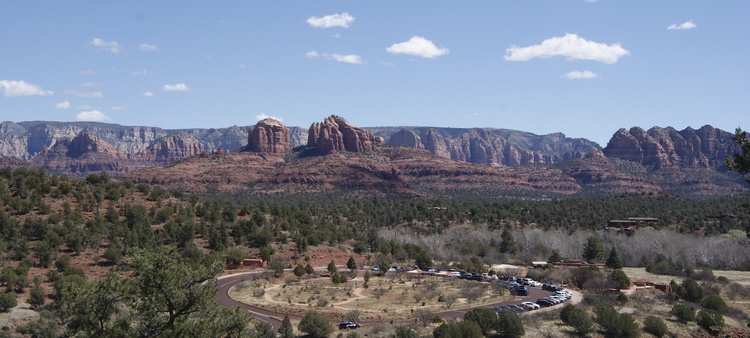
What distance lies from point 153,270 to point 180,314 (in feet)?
5.75

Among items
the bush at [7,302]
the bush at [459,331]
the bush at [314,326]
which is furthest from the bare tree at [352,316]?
the bush at [7,302]

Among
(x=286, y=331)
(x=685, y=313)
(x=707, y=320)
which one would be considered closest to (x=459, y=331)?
(x=286, y=331)

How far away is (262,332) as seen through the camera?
2978 cm

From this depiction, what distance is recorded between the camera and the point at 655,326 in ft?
131

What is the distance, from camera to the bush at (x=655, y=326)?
39.8m

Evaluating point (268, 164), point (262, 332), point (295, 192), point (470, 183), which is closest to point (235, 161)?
point (268, 164)

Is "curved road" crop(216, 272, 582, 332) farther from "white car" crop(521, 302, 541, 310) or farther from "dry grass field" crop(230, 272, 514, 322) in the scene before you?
"white car" crop(521, 302, 541, 310)

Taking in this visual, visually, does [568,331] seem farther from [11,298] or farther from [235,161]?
[235,161]

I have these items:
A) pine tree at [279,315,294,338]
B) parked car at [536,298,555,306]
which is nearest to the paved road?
pine tree at [279,315,294,338]

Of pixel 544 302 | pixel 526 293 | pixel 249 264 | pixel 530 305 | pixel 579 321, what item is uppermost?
pixel 579 321

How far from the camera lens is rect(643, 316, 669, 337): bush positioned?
130ft

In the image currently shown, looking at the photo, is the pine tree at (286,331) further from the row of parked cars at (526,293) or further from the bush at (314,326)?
the row of parked cars at (526,293)

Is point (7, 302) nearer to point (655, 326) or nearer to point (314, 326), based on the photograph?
point (314, 326)

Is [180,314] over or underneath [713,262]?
over
